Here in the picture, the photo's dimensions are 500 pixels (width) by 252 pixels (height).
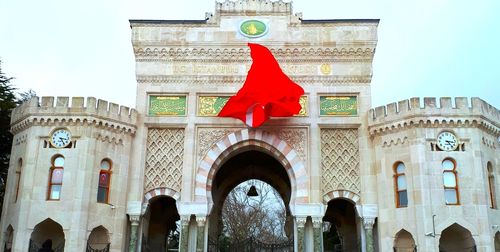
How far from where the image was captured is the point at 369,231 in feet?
58.3

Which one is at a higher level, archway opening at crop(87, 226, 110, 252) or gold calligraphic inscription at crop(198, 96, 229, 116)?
gold calligraphic inscription at crop(198, 96, 229, 116)

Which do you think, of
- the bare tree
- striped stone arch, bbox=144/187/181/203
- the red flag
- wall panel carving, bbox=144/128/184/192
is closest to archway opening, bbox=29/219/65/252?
striped stone arch, bbox=144/187/181/203

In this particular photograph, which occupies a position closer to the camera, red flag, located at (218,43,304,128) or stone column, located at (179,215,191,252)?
red flag, located at (218,43,304,128)

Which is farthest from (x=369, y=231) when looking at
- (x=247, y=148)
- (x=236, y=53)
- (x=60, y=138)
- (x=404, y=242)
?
(x=60, y=138)

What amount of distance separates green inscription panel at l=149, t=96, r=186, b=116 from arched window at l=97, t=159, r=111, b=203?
2.53 m

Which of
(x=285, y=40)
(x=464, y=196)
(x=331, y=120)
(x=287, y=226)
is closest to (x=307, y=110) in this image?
(x=331, y=120)

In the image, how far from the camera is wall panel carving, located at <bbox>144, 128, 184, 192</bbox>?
1847 cm

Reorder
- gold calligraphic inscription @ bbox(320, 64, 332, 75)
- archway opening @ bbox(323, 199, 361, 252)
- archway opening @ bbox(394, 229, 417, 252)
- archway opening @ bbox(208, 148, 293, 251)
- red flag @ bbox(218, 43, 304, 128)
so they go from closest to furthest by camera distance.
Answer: archway opening @ bbox(394, 229, 417, 252), red flag @ bbox(218, 43, 304, 128), gold calligraphic inscription @ bbox(320, 64, 332, 75), archway opening @ bbox(323, 199, 361, 252), archway opening @ bbox(208, 148, 293, 251)

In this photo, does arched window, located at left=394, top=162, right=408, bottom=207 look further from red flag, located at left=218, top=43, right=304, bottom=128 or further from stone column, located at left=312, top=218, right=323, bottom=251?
red flag, located at left=218, top=43, right=304, bottom=128

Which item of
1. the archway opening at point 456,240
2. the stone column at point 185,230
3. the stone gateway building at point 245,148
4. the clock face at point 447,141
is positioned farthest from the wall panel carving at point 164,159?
the archway opening at point 456,240

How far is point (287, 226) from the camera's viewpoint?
2536 cm

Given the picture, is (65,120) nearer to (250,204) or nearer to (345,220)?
(345,220)

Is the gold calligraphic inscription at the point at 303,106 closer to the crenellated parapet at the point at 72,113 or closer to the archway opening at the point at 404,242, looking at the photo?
the archway opening at the point at 404,242

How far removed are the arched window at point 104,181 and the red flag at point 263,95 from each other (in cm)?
457
